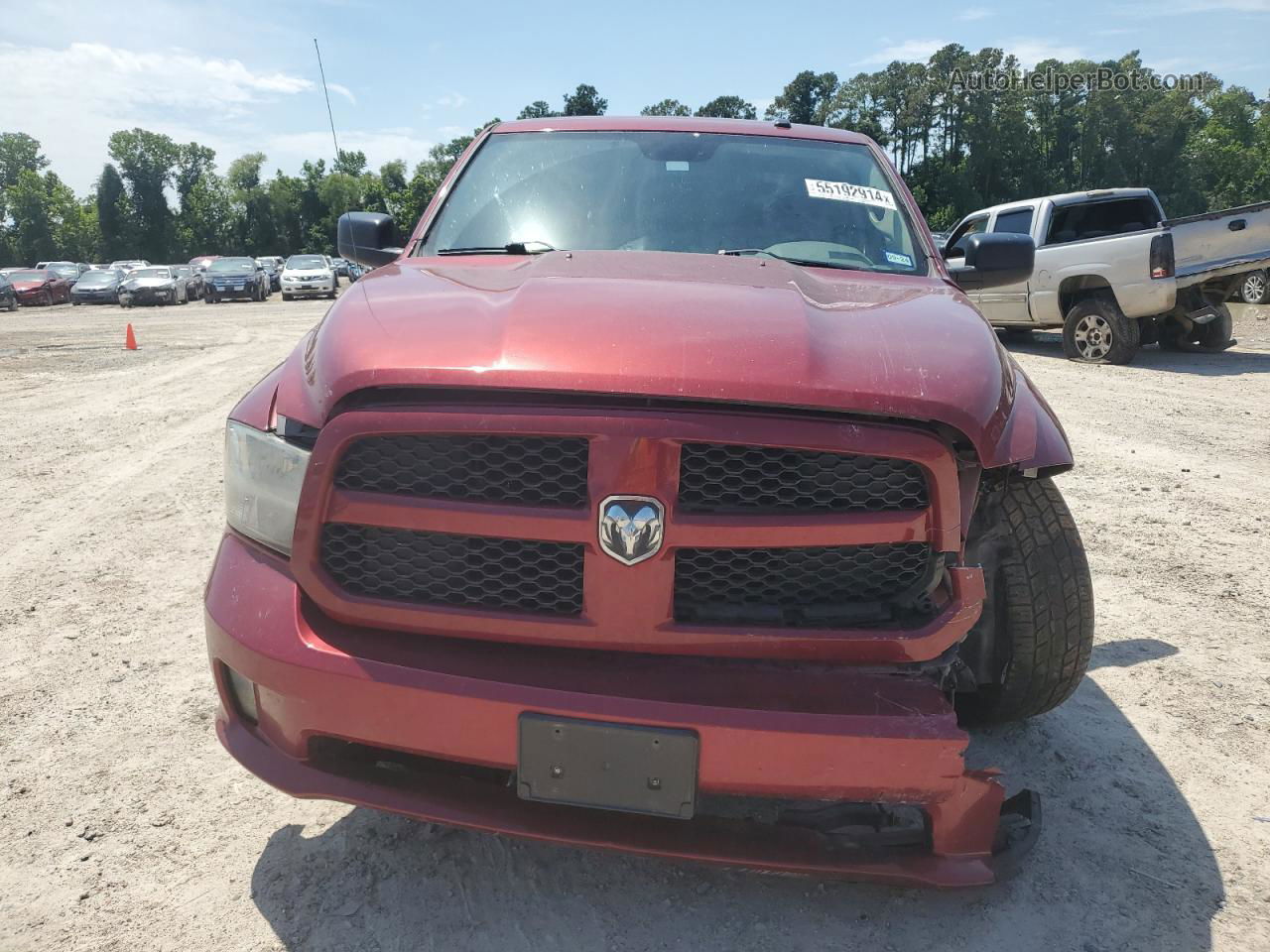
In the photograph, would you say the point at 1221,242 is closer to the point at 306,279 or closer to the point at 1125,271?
the point at 1125,271

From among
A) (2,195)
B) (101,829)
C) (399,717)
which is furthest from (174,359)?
(2,195)

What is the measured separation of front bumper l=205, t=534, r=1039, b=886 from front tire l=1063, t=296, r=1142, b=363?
34.8ft

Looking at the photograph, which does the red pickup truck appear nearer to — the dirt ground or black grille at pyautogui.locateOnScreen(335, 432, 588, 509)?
black grille at pyautogui.locateOnScreen(335, 432, 588, 509)

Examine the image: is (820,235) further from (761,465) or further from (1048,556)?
(761,465)

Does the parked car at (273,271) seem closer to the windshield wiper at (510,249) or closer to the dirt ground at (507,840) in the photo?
the dirt ground at (507,840)

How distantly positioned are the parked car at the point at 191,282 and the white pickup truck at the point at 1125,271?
30.6 meters

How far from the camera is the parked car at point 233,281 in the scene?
32625 millimetres

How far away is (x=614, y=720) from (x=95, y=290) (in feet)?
123

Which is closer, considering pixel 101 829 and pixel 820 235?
pixel 101 829

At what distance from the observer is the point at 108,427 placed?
7609mm

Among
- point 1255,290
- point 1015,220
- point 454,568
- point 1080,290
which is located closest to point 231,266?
point 1015,220

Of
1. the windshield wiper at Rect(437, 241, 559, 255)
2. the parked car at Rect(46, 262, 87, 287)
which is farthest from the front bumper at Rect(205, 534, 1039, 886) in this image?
the parked car at Rect(46, 262, 87, 287)

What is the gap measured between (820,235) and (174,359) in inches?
481

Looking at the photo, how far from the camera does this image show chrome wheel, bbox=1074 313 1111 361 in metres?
11.1
